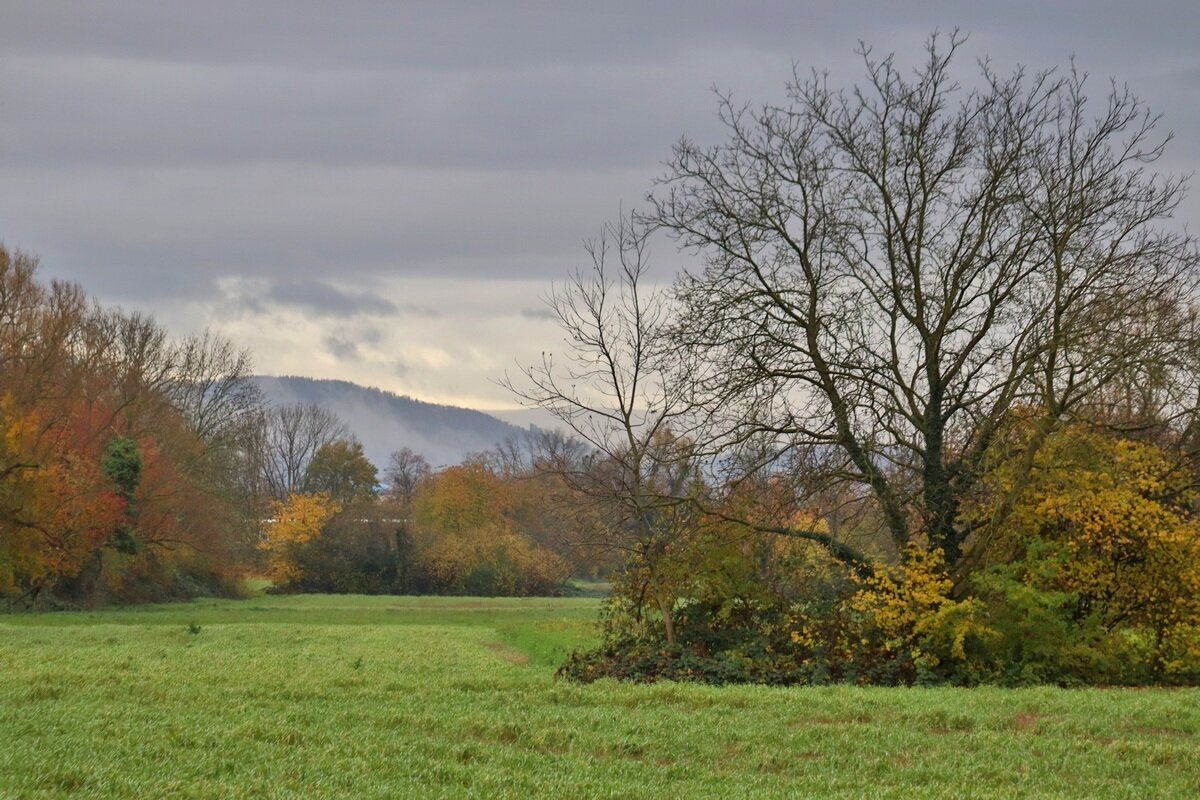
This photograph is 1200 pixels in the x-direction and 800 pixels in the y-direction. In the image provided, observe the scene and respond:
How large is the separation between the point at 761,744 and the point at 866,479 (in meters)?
12.9

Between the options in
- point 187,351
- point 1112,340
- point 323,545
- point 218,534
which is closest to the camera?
point 1112,340

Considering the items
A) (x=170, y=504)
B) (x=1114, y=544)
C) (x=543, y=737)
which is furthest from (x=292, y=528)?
(x=543, y=737)

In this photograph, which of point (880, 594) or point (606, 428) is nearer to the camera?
point (880, 594)

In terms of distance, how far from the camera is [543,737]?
13695 mm

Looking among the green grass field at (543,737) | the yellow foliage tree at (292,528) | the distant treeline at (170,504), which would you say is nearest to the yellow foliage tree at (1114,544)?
the green grass field at (543,737)

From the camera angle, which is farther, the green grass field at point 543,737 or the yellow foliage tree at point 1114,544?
the yellow foliage tree at point 1114,544

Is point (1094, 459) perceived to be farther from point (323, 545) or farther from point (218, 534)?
point (323, 545)

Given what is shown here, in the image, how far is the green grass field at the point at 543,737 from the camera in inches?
420

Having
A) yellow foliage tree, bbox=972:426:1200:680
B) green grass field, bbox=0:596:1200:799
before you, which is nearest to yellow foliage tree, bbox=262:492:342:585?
green grass field, bbox=0:596:1200:799

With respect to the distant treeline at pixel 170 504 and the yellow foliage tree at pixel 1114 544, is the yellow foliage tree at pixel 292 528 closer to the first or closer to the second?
the distant treeline at pixel 170 504

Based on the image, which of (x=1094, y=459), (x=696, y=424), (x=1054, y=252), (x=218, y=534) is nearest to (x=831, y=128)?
(x=1054, y=252)

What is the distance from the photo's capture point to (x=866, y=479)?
2548 centimetres

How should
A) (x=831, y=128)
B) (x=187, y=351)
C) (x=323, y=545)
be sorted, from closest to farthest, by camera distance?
(x=831, y=128) → (x=187, y=351) → (x=323, y=545)

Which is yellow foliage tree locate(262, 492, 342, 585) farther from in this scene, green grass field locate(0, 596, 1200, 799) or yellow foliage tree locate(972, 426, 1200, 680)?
yellow foliage tree locate(972, 426, 1200, 680)
